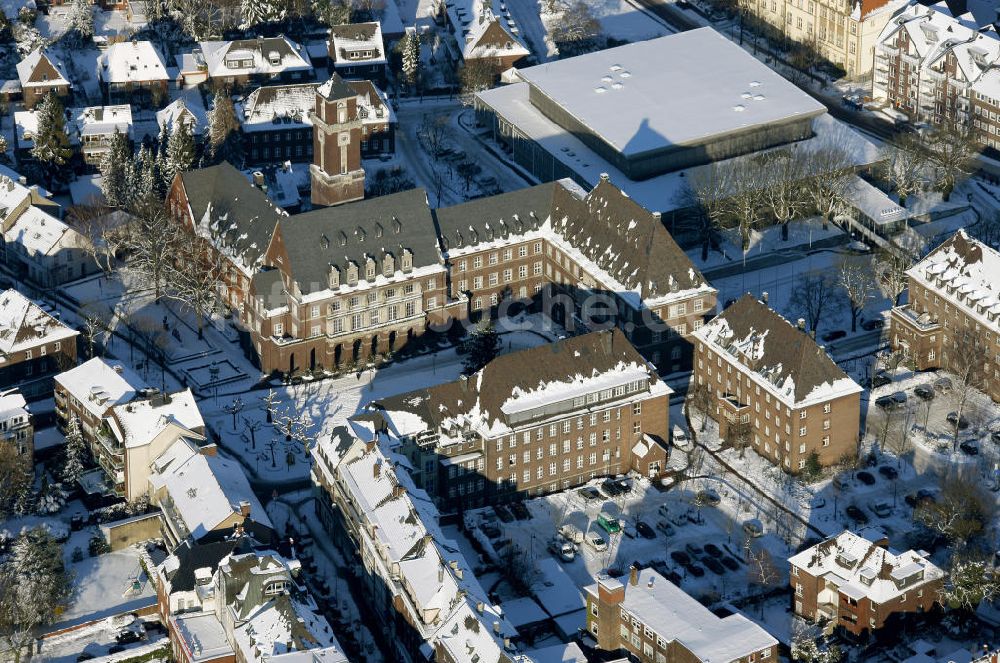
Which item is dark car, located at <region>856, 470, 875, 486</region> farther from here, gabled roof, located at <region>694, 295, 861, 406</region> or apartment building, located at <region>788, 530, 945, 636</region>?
apartment building, located at <region>788, 530, 945, 636</region>

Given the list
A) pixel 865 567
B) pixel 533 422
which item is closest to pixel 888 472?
pixel 865 567

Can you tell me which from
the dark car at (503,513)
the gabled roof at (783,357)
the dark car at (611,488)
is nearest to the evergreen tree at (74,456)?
the dark car at (503,513)

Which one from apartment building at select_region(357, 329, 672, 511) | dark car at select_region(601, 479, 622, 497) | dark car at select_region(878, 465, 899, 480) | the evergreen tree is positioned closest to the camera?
apartment building at select_region(357, 329, 672, 511)

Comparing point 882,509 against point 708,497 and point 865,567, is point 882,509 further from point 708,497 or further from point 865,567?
point 865,567

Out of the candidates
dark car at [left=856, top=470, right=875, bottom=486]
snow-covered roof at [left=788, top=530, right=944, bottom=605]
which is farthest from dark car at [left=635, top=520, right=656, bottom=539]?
dark car at [left=856, top=470, right=875, bottom=486]

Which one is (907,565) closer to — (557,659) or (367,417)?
(557,659)

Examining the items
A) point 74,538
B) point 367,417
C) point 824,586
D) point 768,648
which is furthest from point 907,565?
point 74,538

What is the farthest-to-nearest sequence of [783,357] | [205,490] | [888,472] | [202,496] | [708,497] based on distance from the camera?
[888,472]
[783,357]
[708,497]
[205,490]
[202,496]
